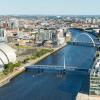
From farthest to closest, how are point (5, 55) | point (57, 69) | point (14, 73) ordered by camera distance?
point (5, 55) < point (57, 69) < point (14, 73)

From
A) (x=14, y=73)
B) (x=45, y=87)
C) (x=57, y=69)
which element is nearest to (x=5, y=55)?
(x=14, y=73)

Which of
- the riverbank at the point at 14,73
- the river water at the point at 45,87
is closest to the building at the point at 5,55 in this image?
the riverbank at the point at 14,73

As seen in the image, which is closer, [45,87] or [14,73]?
[45,87]

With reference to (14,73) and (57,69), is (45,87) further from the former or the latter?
(57,69)

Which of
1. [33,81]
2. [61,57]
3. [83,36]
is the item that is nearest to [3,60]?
[33,81]

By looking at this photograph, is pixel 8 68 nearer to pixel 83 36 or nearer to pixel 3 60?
pixel 3 60

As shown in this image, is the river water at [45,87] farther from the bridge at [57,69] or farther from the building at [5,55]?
the building at [5,55]

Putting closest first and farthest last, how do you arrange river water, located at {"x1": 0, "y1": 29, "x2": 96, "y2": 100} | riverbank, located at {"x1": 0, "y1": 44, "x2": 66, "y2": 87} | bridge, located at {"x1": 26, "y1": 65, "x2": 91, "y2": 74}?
1. river water, located at {"x1": 0, "y1": 29, "x2": 96, "y2": 100}
2. riverbank, located at {"x1": 0, "y1": 44, "x2": 66, "y2": 87}
3. bridge, located at {"x1": 26, "y1": 65, "x2": 91, "y2": 74}

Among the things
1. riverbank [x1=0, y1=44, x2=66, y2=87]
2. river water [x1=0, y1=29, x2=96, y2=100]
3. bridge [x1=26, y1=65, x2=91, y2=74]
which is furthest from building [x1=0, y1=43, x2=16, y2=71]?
river water [x1=0, y1=29, x2=96, y2=100]

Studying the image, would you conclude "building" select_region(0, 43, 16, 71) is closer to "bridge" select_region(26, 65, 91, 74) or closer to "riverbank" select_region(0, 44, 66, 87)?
"riverbank" select_region(0, 44, 66, 87)

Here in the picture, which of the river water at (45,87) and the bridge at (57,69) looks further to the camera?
the bridge at (57,69)

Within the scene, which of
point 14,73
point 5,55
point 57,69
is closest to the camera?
point 14,73
